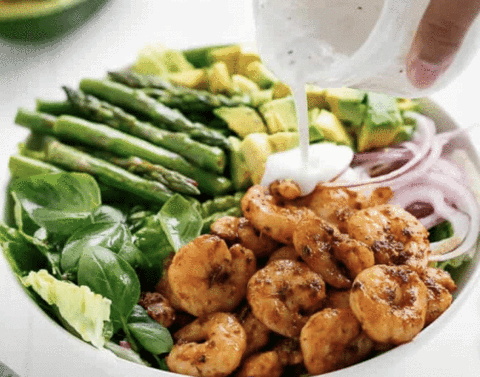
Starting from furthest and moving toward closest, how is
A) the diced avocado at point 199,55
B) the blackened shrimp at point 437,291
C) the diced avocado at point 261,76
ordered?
the diced avocado at point 199,55
the diced avocado at point 261,76
the blackened shrimp at point 437,291

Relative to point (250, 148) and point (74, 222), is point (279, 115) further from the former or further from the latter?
point (74, 222)

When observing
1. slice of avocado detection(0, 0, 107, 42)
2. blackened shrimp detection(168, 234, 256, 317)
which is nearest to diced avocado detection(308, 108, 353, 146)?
blackened shrimp detection(168, 234, 256, 317)

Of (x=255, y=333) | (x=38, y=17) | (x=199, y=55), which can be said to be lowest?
(x=255, y=333)

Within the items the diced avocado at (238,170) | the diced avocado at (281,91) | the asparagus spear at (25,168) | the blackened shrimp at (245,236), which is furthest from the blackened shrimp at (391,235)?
the asparagus spear at (25,168)

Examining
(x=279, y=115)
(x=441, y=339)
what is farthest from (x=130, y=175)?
(x=441, y=339)

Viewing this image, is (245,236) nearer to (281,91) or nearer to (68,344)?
(68,344)

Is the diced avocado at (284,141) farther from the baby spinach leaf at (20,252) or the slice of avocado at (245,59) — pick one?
the baby spinach leaf at (20,252)

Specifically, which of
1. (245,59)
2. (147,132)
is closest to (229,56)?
(245,59)
